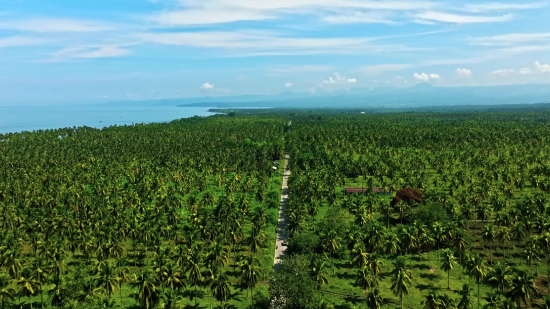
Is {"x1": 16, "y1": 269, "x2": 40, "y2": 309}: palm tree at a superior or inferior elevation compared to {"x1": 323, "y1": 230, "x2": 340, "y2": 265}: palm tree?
inferior

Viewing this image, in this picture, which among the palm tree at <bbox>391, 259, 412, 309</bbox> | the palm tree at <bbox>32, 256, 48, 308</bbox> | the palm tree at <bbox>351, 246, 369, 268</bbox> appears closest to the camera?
the palm tree at <bbox>391, 259, 412, 309</bbox>

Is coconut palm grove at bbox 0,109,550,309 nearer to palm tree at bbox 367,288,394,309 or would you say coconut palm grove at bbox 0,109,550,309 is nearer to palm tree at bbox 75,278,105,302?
palm tree at bbox 367,288,394,309

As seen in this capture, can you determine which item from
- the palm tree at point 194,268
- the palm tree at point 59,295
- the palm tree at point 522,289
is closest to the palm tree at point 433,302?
the palm tree at point 522,289

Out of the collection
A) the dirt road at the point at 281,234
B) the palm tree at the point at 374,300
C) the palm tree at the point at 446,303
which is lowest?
the dirt road at the point at 281,234

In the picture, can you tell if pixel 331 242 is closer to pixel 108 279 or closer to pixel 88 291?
pixel 108 279

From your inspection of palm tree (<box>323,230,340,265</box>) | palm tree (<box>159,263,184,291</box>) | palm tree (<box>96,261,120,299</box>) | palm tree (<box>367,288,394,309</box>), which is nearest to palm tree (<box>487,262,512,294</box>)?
palm tree (<box>367,288,394,309</box>)

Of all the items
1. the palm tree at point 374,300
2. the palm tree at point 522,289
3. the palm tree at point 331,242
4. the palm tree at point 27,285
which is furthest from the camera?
the palm tree at point 331,242

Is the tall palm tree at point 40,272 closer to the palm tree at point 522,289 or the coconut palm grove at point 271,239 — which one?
the coconut palm grove at point 271,239

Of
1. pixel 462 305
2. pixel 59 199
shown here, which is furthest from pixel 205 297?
pixel 59 199

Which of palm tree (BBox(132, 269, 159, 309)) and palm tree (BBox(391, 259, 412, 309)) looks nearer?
palm tree (BBox(132, 269, 159, 309))

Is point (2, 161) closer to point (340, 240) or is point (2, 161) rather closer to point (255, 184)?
point (255, 184)
